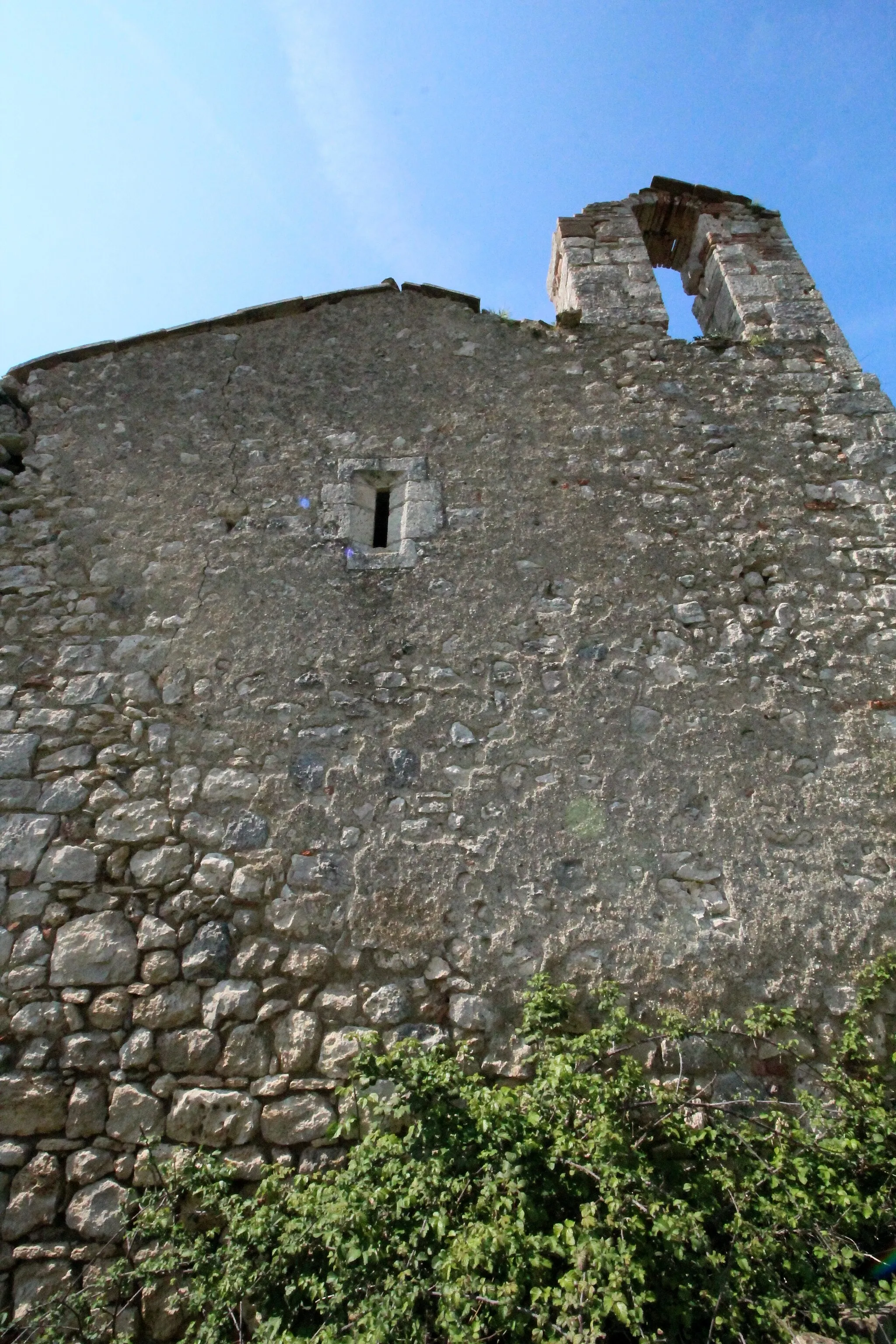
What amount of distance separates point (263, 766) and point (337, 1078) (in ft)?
4.30

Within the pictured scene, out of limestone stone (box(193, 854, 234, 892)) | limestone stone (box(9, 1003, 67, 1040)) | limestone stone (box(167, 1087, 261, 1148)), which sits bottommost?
limestone stone (box(167, 1087, 261, 1148))

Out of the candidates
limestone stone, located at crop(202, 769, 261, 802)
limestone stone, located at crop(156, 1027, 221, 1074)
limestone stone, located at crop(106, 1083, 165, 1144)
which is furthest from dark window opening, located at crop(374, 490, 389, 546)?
limestone stone, located at crop(106, 1083, 165, 1144)

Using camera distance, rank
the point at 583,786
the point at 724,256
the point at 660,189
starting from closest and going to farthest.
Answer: the point at 583,786
the point at 724,256
the point at 660,189

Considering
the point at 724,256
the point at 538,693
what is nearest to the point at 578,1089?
the point at 538,693

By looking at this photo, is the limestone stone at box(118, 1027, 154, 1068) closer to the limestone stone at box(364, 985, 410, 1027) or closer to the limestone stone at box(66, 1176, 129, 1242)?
the limestone stone at box(66, 1176, 129, 1242)

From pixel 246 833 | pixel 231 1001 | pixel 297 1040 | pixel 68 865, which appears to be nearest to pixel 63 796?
pixel 68 865

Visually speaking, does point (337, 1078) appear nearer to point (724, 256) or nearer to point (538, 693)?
point (538, 693)

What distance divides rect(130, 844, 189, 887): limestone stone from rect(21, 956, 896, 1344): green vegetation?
1.05m

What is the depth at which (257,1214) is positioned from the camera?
2518 mm

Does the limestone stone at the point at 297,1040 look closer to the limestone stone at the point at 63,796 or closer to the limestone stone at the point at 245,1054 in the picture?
the limestone stone at the point at 245,1054

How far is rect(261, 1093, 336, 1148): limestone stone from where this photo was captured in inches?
109

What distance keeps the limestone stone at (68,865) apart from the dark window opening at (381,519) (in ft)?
6.81

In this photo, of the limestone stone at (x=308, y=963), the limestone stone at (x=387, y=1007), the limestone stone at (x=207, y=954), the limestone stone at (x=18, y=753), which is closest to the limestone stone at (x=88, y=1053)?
the limestone stone at (x=207, y=954)

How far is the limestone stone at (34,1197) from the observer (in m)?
2.67
